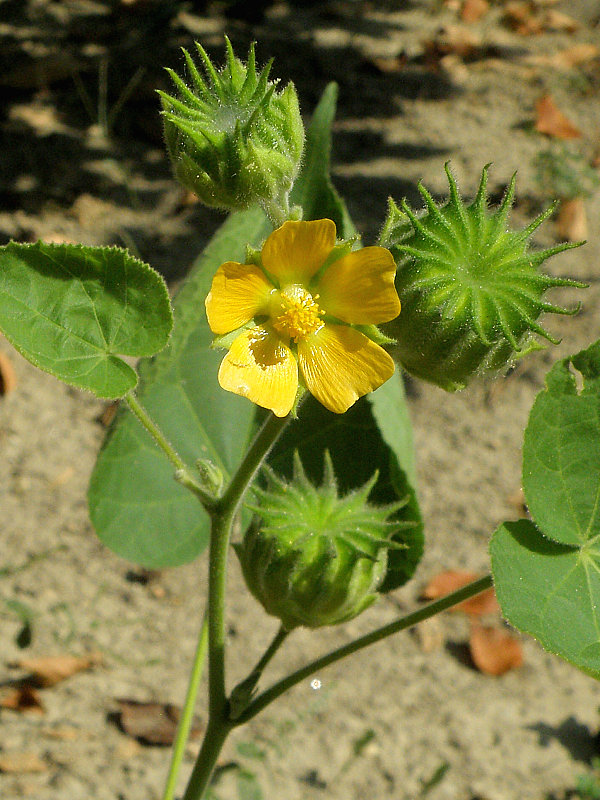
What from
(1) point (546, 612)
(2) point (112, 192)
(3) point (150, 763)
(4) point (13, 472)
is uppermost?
(1) point (546, 612)

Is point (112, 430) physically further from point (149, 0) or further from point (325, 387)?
point (149, 0)

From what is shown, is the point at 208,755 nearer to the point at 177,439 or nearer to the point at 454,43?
the point at 177,439

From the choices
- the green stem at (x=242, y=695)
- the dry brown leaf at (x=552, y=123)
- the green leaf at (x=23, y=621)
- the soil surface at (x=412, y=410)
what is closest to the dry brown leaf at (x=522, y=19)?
the soil surface at (x=412, y=410)

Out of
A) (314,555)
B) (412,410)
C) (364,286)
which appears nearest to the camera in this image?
(364,286)

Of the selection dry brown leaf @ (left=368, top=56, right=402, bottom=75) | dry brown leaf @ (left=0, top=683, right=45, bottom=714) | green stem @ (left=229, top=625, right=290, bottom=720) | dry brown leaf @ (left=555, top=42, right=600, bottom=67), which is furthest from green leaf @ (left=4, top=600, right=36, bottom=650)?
dry brown leaf @ (left=555, top=42, right=600, bottom=67)

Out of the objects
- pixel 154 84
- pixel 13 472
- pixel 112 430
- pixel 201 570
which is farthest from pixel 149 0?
pixel 112 430

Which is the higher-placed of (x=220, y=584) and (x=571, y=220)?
(x=220, y=584)

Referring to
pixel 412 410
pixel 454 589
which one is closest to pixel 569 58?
pixel 412 410
